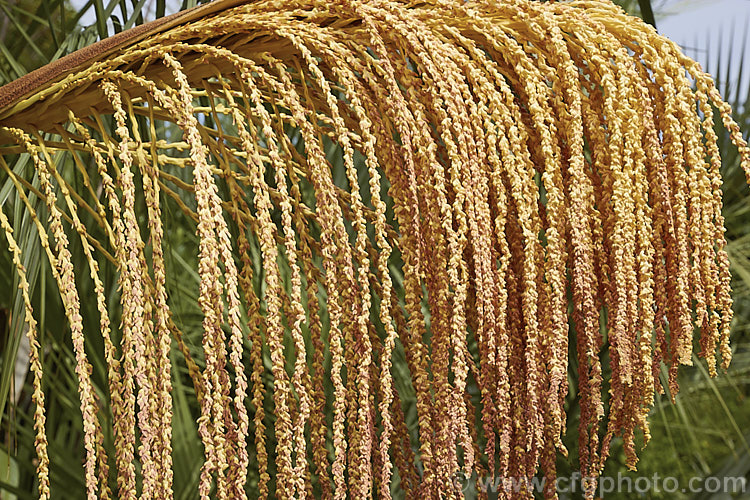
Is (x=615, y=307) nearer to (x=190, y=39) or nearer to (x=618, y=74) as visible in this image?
(x=618, y=74)

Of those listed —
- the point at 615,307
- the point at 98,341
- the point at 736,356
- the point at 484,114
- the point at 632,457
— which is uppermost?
the point at 484,114

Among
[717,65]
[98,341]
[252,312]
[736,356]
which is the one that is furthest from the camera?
[736,356]

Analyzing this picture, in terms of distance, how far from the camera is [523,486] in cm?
48

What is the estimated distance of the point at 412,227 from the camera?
0.43 m

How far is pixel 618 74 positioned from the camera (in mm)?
467

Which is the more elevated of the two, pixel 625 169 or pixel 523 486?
pixel 625 169

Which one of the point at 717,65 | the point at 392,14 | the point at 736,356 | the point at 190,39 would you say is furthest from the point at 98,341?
the point at 736,356

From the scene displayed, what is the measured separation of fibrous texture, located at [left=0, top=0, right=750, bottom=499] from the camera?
15.8 inches

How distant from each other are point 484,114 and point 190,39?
0.67 feet

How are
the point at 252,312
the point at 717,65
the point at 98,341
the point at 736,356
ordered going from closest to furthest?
the point at 252,312, the point at 98,341, the point at 717,65, the point at 736,356

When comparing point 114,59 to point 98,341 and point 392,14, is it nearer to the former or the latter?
point 392,14

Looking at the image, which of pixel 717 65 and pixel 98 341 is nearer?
pixel 98 341

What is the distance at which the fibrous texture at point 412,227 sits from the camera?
40 centimetres

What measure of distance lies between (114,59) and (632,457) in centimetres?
41
